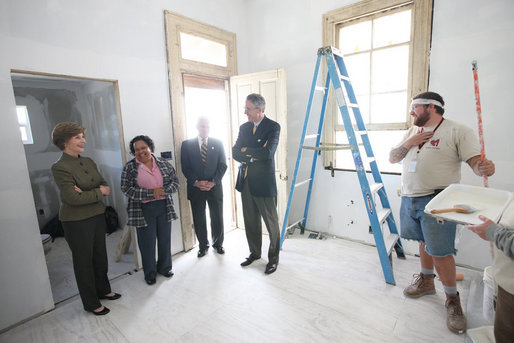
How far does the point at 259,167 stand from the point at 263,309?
1223 mm

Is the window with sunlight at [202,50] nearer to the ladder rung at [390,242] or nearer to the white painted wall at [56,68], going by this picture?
the white painted wall at [56,68]

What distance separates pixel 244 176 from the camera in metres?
2.78

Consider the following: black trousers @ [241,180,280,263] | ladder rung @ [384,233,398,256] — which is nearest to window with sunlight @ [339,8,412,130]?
ladder rung @ [384,233,398,256]

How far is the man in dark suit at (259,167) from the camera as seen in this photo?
8.65 feet

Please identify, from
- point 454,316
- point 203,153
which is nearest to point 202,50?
point 203,153

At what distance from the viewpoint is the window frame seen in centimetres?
262

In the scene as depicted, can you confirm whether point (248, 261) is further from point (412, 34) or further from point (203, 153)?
point (412, 34)

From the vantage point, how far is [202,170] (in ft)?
9.95

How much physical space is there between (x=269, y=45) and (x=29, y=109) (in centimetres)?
348

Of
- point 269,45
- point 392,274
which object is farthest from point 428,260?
point 269,45

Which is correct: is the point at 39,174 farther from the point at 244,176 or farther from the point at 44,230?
the point at 244,176

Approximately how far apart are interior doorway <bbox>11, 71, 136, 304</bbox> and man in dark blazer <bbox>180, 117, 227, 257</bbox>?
99 centimetres

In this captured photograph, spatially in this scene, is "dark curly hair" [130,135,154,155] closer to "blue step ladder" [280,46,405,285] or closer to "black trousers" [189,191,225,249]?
"black trousers" [189,191,225,249]

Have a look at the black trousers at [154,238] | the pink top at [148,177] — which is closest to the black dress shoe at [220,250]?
the black trousers at [154,238]
